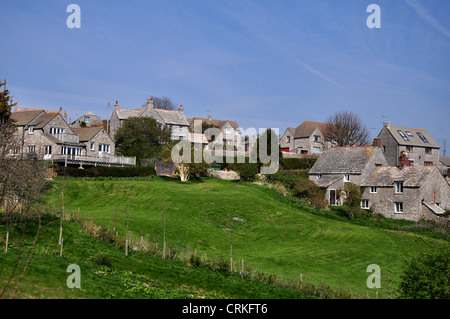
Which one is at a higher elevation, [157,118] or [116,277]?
[157,118]

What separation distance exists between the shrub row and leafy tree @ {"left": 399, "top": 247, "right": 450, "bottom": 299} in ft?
141

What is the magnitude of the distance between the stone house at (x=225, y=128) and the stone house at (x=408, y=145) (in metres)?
29.3

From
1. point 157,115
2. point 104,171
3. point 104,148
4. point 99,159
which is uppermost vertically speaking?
point 157,115

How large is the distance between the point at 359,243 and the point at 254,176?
25.9 m

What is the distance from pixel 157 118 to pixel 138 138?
54.2 feet

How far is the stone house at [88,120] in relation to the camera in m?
108

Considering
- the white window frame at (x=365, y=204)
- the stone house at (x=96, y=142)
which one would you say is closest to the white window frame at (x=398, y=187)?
the white window frame at (x=365, y=204)

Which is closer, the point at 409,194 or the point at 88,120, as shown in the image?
the point at 409,194

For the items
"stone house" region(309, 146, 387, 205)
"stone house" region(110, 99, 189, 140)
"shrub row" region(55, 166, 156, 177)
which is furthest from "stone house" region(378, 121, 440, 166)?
"shrub row" region(55, 166, 156, 177)

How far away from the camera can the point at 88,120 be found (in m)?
110

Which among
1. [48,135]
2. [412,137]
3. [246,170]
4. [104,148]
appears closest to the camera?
[246,170]

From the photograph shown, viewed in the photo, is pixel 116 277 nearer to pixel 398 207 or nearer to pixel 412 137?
pixel 398 207

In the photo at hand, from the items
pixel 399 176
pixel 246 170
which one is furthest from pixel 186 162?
pixel 399 176
